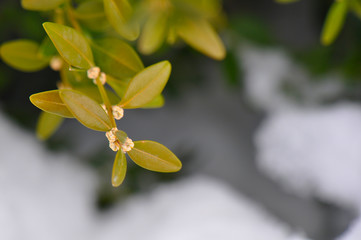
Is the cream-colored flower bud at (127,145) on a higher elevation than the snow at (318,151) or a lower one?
lower

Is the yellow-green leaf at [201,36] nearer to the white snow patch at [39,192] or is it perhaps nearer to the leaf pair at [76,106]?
the leaf pair at [76,106]

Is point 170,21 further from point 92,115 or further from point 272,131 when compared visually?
point 272,131

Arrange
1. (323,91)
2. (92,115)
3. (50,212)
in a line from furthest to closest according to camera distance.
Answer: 1. (323,91)
2. (50,212)
3. (92,115)

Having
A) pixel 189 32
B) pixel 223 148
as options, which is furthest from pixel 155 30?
pixel 223 148

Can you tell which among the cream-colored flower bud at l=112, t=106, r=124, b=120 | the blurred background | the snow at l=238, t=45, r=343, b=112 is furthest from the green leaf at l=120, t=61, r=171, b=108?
the snow at l=238, t=45, r=343, b=112

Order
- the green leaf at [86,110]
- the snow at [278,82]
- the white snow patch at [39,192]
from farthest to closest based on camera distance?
the snow at [278,82] < the white snow patch at [39,192] < the green leaf at [86,110]

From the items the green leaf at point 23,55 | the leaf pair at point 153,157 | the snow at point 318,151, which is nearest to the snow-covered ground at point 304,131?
the snow at point 318,151

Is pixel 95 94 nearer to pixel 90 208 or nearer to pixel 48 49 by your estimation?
pixel 48 49

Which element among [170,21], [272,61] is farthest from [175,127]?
[170,21]
